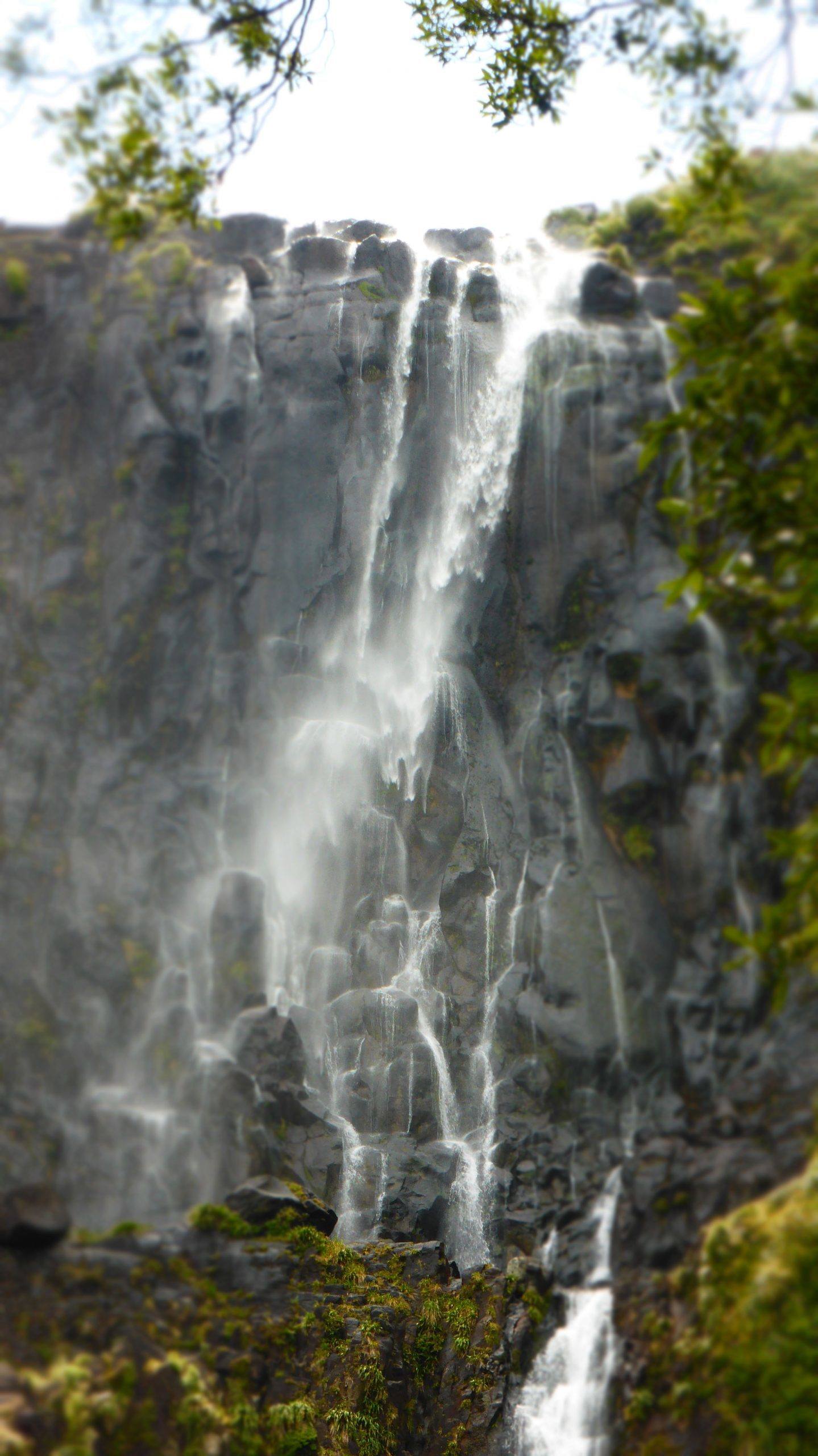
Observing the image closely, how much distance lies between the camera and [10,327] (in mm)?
10195

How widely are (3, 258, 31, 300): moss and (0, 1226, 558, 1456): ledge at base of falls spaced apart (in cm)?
876

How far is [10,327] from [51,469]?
1510 mm

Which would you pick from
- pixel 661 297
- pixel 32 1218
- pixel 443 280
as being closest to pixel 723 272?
pixel 661 297

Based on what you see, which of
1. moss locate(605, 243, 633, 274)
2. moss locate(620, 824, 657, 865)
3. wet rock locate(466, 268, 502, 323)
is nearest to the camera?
moss locate(620, 824, 657, 865)

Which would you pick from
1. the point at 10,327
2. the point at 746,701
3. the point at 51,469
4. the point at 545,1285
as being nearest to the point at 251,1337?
the point at 545,1285

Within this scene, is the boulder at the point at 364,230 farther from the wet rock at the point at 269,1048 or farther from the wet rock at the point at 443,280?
→ the wet rock at the point at 269,1048

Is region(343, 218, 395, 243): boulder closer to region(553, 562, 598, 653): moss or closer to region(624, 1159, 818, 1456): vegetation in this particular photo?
region(553, 562, 598, 653): moss

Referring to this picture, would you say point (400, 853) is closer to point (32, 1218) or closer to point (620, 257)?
point (32, 1218)

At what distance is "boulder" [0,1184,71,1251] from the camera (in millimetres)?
7754

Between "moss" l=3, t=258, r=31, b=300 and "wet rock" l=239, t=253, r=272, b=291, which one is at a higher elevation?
"wet rock" l=239, t=253, r=272, b=291

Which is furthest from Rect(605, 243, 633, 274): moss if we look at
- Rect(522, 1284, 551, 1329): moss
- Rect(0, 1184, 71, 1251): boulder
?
Rect(0, 1184, 71, 1251): boulder

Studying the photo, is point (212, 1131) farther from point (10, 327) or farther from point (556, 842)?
point (10, 327)

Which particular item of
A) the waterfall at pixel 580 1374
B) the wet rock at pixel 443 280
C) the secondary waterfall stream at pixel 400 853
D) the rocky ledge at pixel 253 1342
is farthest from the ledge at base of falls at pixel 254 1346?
the wet rock at pixel 443 280

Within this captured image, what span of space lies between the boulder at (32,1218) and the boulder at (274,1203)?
150 centimetres
